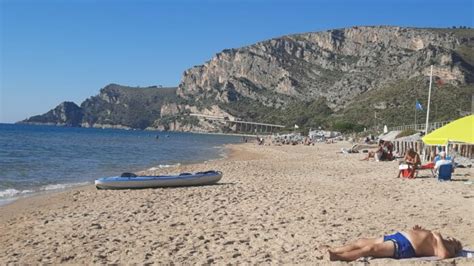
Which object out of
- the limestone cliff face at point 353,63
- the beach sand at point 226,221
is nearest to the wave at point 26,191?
the beach sand at point 226,221

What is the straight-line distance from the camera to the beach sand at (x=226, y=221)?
7.46 meters

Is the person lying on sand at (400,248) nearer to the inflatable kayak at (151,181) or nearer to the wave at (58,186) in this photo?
the inflatable kayak at (151,181)

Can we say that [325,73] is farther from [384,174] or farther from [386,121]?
[384,174]

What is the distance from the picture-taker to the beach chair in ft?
51.0

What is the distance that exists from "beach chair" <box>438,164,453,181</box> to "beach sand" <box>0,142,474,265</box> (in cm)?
34

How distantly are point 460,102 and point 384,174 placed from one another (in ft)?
238

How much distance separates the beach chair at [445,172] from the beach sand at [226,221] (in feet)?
1.11

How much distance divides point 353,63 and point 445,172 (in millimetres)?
148151

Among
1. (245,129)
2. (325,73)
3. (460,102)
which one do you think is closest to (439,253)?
(460,102)

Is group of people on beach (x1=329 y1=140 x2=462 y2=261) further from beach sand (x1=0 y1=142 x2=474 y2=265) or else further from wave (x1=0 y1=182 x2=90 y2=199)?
wave (x1=0 y1=182 x2=90 y2=199)

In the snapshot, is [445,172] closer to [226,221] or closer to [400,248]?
[226,221]

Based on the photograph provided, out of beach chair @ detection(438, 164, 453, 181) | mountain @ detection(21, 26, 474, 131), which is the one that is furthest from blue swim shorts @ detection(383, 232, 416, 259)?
mountain @ detection(21, 26, 474, 131)

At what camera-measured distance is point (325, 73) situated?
546ft

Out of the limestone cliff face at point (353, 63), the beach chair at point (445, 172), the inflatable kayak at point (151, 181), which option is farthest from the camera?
the limestone cliff face at point (353, 63)
